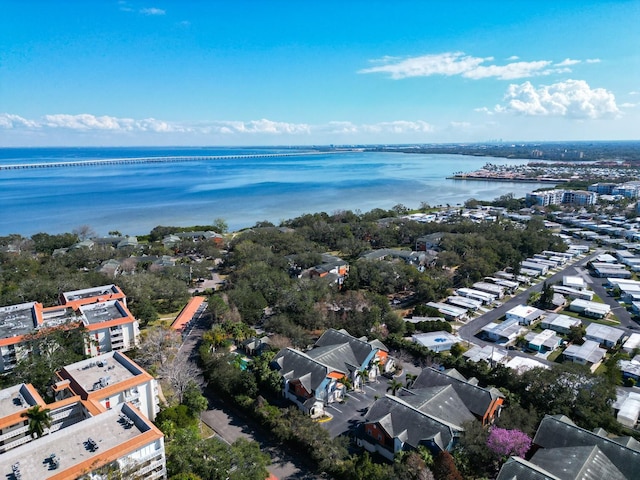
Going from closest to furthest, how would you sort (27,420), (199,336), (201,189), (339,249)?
(27,420) < (199,336) < (339,249) < (201,189)

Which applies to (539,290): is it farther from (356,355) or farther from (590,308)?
(356,355)

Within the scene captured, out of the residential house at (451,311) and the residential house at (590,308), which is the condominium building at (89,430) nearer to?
the residential house at (451,311)

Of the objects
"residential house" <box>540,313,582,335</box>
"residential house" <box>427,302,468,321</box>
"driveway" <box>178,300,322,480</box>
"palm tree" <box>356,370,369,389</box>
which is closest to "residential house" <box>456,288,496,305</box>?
"residential house" <box>427,302,468,321</box>

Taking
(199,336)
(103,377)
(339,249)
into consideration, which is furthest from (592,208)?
(103,377)

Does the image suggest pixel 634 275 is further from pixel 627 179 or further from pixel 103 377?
pixel 627 179

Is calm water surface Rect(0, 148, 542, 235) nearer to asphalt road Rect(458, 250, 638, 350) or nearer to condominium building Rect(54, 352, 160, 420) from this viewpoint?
asphalt road Rect(458, 250, 638, 350)

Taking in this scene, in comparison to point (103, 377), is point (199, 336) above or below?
below
